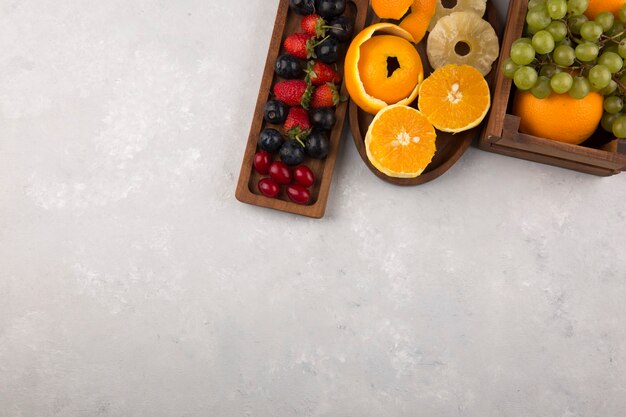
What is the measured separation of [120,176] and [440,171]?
0.90 metres

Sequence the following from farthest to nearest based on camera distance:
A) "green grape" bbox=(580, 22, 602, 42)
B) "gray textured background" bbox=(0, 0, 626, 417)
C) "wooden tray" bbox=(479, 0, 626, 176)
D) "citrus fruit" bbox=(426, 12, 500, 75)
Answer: "gray textured background" bbox=(0, 0, 626, 417) < "citrus fruit" bbox=(426, 12, 500, 75) < "wooden tray" bbox=(479, 0, 626, 176) < "green grape" bbox=(580, 22, 602, 42)

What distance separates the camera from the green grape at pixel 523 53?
4.47ft

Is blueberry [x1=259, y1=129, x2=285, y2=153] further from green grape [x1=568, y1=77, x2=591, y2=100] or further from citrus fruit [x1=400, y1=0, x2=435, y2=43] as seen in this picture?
green grape [x1=568, y1=77, x2=591, y2=100]

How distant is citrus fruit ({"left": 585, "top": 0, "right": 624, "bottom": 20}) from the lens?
4.54 feet

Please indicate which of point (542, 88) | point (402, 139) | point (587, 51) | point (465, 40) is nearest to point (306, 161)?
point (402, 139)

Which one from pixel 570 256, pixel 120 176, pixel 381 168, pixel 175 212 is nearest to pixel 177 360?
pixel 175 212

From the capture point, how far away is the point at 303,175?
162 cm

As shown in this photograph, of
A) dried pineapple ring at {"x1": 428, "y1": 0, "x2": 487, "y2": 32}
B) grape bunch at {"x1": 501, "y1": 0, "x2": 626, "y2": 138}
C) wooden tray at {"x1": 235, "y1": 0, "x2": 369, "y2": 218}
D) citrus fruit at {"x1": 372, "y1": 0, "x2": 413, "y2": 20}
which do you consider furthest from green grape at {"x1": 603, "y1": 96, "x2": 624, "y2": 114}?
wooden tray at {"x1": 235, "y1": 0, "x2": 369, "y2": 218}

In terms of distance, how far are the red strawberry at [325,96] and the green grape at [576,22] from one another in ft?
1.89

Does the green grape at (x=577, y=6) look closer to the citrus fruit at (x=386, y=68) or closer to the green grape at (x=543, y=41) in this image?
the green grape at (x=543, y=41)

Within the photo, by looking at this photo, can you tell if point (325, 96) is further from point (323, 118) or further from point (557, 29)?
point (557, 29)

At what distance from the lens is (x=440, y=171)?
162cm

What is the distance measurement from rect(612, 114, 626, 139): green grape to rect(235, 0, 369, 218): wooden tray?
660mm

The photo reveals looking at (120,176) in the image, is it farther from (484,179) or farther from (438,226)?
(484,179)
